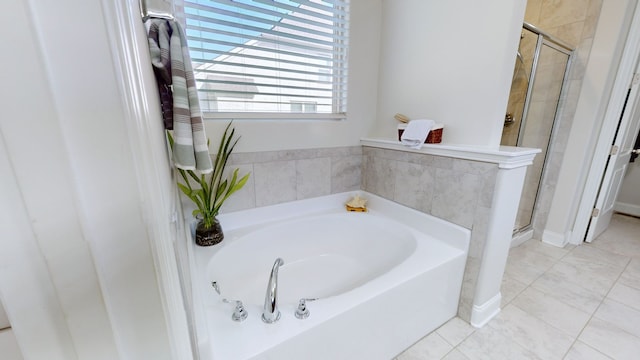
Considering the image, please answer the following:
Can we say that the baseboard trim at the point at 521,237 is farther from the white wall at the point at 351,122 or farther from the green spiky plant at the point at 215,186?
the green spiky plant at the point at 215,186

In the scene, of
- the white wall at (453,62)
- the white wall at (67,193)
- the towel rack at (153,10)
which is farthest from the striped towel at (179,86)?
the white wall at (453,62)

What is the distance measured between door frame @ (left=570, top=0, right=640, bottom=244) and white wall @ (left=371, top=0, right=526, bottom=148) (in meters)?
1.54

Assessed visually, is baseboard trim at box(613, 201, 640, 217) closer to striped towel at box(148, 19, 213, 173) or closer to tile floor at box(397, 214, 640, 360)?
tile floor at box(397, 214, 640, 360)

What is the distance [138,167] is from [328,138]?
5.60 feet

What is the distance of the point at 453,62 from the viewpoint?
1495mm

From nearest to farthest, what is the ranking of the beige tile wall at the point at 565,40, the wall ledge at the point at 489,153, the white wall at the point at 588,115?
1. the wall ledge at the point at 489,153
2. the white wall at the point at 588,115
3. the beige tile wall at the point at 565,40

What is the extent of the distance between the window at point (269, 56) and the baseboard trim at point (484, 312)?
1598mm

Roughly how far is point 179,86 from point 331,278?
1.52m

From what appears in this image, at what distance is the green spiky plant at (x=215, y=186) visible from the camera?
55.8 inches

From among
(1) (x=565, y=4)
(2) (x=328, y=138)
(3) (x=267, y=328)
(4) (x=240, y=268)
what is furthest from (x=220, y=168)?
(1) (x=565, y=4)

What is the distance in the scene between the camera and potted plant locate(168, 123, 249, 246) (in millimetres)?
1438

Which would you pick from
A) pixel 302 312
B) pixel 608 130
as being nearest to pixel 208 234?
pixel 302 312

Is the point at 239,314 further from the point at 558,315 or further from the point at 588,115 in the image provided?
the point at 588,115

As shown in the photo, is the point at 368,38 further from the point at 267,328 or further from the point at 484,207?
the point at 267,328
